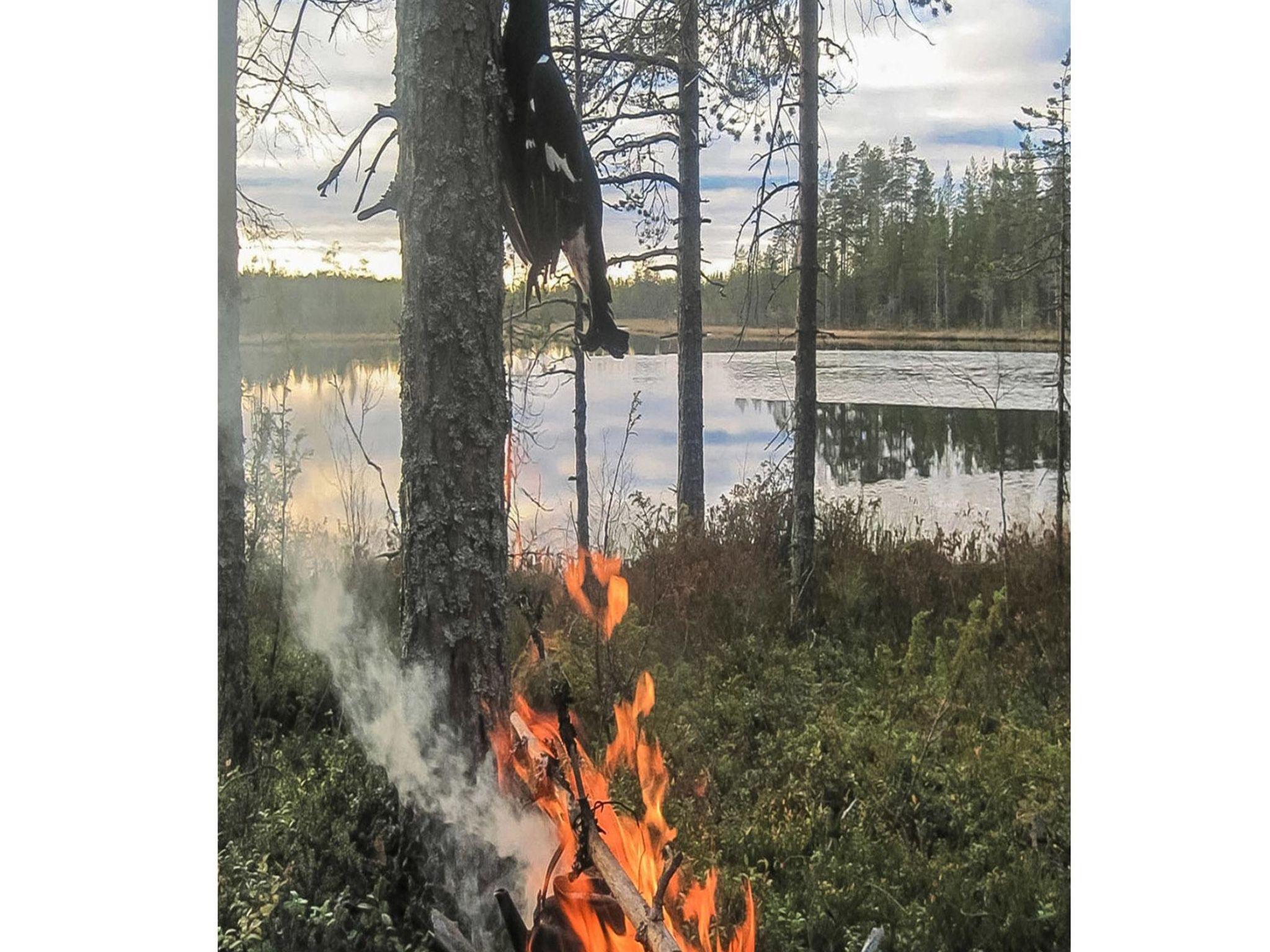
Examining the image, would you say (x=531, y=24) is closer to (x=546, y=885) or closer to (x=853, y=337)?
(x=853, y=337)

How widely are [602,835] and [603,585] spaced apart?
66 centimetres

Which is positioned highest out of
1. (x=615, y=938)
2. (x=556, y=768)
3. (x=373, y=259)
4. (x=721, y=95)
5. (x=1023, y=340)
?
(x=721, y=95)

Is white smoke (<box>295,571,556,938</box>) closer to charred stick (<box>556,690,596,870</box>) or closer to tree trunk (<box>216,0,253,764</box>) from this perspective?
charred stick (<box>556,690,596,870</box>)

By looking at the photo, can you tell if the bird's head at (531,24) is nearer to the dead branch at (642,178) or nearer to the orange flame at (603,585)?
the dead branch at (642,178)

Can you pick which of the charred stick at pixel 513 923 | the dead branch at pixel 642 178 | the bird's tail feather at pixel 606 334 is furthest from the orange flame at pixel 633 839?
the dead branch at pixel 642 178

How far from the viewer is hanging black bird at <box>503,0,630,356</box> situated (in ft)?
11.5

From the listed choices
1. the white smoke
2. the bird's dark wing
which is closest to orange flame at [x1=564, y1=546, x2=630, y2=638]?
the white smoke

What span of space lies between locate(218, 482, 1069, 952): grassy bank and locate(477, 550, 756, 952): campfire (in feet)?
0.13

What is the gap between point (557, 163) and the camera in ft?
11.7

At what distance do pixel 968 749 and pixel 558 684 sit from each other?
3.61 ft

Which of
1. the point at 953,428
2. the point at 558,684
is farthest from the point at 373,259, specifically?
the point at 953,428
